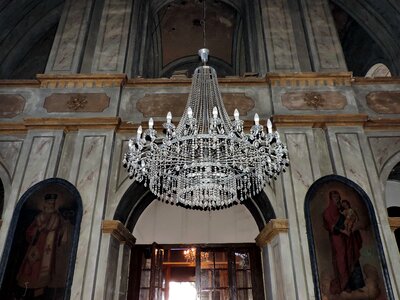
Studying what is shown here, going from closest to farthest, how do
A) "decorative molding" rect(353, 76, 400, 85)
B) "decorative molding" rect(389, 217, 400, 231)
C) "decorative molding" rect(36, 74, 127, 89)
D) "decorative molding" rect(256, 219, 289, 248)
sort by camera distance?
"decorative molding" rect(256, 219, 289, 248) → "decorative molding" rect(389, 217, 400, 231) → "decorative molding" rect(36, 74, 127, 89) → "decorative molding" rect(353, 76, 400, 85)

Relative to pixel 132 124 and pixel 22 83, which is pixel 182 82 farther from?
pixel 22 83

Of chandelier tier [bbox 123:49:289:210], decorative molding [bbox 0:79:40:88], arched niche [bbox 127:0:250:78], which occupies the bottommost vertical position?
chandelier tier [bbox 123:49:289:210]

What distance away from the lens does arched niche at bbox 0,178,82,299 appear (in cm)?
489

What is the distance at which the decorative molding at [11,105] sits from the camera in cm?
641

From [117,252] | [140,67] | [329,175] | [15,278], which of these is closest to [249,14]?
[140,67]

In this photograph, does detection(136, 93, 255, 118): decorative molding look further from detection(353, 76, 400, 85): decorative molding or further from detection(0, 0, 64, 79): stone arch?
detection(0, 0, 64, 79): stone arch

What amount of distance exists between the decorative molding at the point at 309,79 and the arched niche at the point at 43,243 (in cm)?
396

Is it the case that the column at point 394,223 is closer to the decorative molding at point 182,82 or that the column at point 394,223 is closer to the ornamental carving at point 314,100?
the ornamental carving at point 314,100

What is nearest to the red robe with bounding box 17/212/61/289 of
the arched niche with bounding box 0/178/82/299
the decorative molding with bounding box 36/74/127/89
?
the arched niche with bounding box 0/178/82/299

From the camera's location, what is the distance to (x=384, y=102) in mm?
6504

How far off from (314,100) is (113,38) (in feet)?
13.5

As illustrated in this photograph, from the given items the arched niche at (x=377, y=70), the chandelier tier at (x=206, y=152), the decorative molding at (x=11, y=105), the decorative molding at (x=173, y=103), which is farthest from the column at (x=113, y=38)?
the arched niche at (x=377, y=70)

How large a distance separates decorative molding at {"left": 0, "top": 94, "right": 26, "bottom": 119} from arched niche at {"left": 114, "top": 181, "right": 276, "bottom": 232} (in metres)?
2.51

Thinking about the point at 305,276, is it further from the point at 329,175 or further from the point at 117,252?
the point at 117,252
